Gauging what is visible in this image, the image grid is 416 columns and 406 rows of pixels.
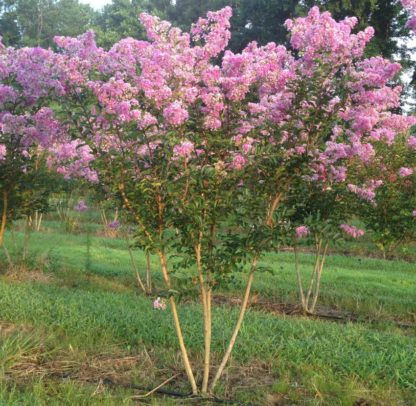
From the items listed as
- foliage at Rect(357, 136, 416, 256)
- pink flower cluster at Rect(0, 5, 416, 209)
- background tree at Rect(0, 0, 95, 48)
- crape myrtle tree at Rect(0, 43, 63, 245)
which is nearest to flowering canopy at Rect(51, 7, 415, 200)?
pink flower cluster at Rect(0, 5, 416, 209)

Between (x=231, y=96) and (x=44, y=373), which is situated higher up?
(x=231, y=96)

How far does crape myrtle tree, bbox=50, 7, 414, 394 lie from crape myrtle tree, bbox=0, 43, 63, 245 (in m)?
0.53

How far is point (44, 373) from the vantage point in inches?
144

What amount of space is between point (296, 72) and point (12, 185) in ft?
14.7

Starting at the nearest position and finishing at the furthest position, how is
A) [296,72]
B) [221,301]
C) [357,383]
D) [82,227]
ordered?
[357,383] < [296,72] < [221,301] < [82,227]

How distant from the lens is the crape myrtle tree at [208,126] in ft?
11.1

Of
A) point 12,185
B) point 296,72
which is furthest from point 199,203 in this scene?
point 12,185

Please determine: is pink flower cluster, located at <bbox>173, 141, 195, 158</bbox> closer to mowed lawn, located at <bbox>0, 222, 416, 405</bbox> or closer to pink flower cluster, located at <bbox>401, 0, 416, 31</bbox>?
mowed lawn, located at <bbox>0, 222, 416, 405</bbox>

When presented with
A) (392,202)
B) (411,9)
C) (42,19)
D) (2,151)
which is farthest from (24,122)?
(42,19)

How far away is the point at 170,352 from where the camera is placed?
4.16m

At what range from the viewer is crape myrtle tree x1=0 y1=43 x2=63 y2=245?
14.9 ft

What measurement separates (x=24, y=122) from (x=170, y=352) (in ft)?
9.41

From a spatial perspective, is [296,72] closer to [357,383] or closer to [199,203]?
[199,203]

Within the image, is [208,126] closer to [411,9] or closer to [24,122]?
[411,9]
